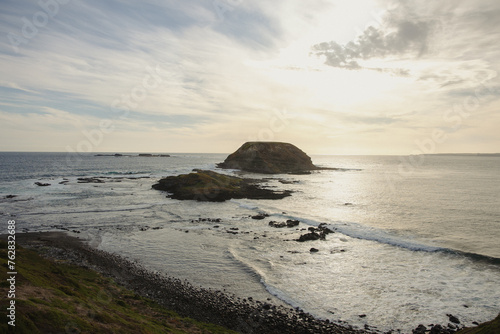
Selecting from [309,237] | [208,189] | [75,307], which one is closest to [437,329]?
[309,237]

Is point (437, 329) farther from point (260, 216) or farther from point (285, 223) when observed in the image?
point (260, 216)

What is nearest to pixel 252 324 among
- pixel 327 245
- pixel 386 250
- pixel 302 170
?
pixel 327 245

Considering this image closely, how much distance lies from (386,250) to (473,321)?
10665 mm

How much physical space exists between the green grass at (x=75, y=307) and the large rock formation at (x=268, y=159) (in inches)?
3642

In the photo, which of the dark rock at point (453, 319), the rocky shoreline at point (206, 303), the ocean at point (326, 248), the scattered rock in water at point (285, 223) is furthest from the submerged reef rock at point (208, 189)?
the dark rock at point (453, 319)

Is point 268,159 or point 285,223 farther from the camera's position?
point 268,159

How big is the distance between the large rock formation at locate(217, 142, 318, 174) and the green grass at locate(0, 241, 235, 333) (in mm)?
92503

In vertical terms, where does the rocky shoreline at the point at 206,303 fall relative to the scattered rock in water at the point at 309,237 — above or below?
below

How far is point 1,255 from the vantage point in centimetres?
1147

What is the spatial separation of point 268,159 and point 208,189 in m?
60.1

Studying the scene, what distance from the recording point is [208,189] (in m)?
52.7

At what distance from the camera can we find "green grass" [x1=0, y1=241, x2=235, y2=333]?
7.51 metres

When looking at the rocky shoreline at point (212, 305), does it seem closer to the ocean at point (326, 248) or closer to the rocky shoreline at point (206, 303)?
the rocky shoreline at point (206, 303)

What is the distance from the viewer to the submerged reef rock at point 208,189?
51.0 meters
